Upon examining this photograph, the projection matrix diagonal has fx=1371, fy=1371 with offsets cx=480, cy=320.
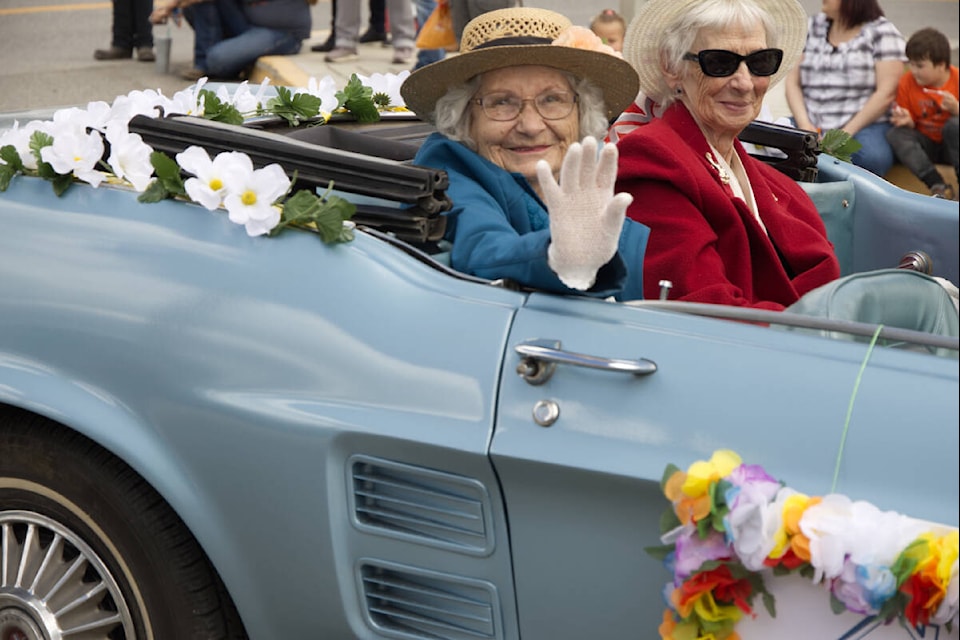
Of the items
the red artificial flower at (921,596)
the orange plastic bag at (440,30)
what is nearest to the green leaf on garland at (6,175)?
the red artificial flower at (921,596)

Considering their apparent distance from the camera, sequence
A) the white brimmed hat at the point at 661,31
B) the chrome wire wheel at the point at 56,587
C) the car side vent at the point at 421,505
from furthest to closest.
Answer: the white brimmed hat at the point at 661,31
the chrome wire wheel at the point at 56,587
the car side vent at the point at 421,505

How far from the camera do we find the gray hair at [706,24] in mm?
3309

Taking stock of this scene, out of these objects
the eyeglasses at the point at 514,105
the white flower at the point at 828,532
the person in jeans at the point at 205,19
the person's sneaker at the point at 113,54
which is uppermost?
the eyeglasses at the point at 514,105

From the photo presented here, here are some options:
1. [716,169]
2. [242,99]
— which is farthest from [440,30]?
[716,169]

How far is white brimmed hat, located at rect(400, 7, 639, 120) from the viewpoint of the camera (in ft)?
10.3

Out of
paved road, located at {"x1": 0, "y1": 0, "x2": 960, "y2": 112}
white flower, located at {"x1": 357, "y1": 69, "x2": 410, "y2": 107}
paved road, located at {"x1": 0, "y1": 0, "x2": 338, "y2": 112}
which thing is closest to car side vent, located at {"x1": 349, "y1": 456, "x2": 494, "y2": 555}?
white flower, located at {"x1": 357, "y1": 69, "x2": 410, "y2": 107}

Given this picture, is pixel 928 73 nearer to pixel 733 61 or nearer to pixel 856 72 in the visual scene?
pixel 856 72

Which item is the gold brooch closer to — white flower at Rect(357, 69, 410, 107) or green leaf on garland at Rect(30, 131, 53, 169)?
white flower at Rect(357, 69, 410, 107)

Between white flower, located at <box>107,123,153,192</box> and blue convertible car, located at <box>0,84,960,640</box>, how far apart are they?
3 centimetres

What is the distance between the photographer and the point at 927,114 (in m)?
7.41

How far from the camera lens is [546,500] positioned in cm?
224

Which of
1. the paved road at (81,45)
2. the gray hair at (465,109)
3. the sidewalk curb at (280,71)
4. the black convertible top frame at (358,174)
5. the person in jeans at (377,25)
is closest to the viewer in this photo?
the black convertible top frame at (358,174)

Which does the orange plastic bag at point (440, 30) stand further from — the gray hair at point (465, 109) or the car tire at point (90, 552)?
the car tire at point (90, 552)

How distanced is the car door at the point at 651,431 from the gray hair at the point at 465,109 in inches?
38.2
